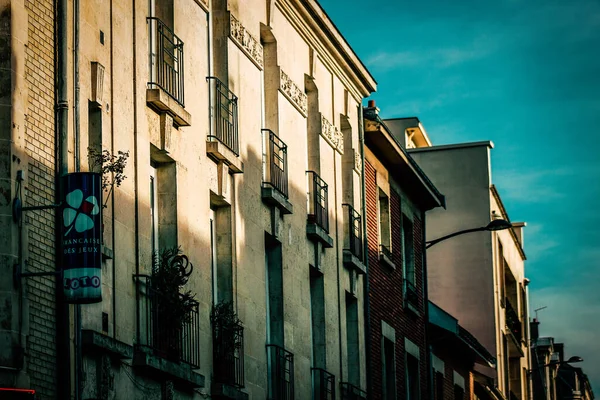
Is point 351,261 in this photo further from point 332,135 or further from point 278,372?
point 278,372

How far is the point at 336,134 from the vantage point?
29.3 meters

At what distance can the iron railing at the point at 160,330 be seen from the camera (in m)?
18.1

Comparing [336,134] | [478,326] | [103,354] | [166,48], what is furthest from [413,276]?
[103,354]

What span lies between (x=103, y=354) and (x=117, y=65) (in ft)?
12.0

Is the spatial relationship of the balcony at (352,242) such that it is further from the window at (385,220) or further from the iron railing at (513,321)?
the iron railing at (513,321)

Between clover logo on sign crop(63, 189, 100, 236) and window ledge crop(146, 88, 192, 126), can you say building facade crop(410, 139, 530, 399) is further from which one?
clover logo on sign crop(63, 189, 100, 236)

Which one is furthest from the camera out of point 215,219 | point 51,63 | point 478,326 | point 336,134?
point 478,326

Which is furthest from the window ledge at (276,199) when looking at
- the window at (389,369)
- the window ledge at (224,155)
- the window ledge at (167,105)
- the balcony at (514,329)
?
the balcony at (514,329)

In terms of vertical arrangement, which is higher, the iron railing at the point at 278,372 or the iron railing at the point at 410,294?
the iron railing at the point at 410,294

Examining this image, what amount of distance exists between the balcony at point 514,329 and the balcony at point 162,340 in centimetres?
3529

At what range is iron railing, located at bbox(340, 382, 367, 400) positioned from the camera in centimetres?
2816

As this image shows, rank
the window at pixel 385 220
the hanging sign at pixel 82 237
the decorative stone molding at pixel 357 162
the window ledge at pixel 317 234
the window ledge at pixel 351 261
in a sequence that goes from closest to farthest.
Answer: the hanging sign at pixel 82 237
the window ledge at pixel 317 234
the window ledge at pixel 351 261
the decorative stone molding at pixel 357 162
the window at pixel 385 220

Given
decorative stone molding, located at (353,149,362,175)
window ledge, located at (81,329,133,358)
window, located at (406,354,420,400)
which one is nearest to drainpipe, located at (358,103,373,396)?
decorative stone molding, located at (353,149,362,175)

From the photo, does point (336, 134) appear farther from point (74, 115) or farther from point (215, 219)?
point (74, 115)
